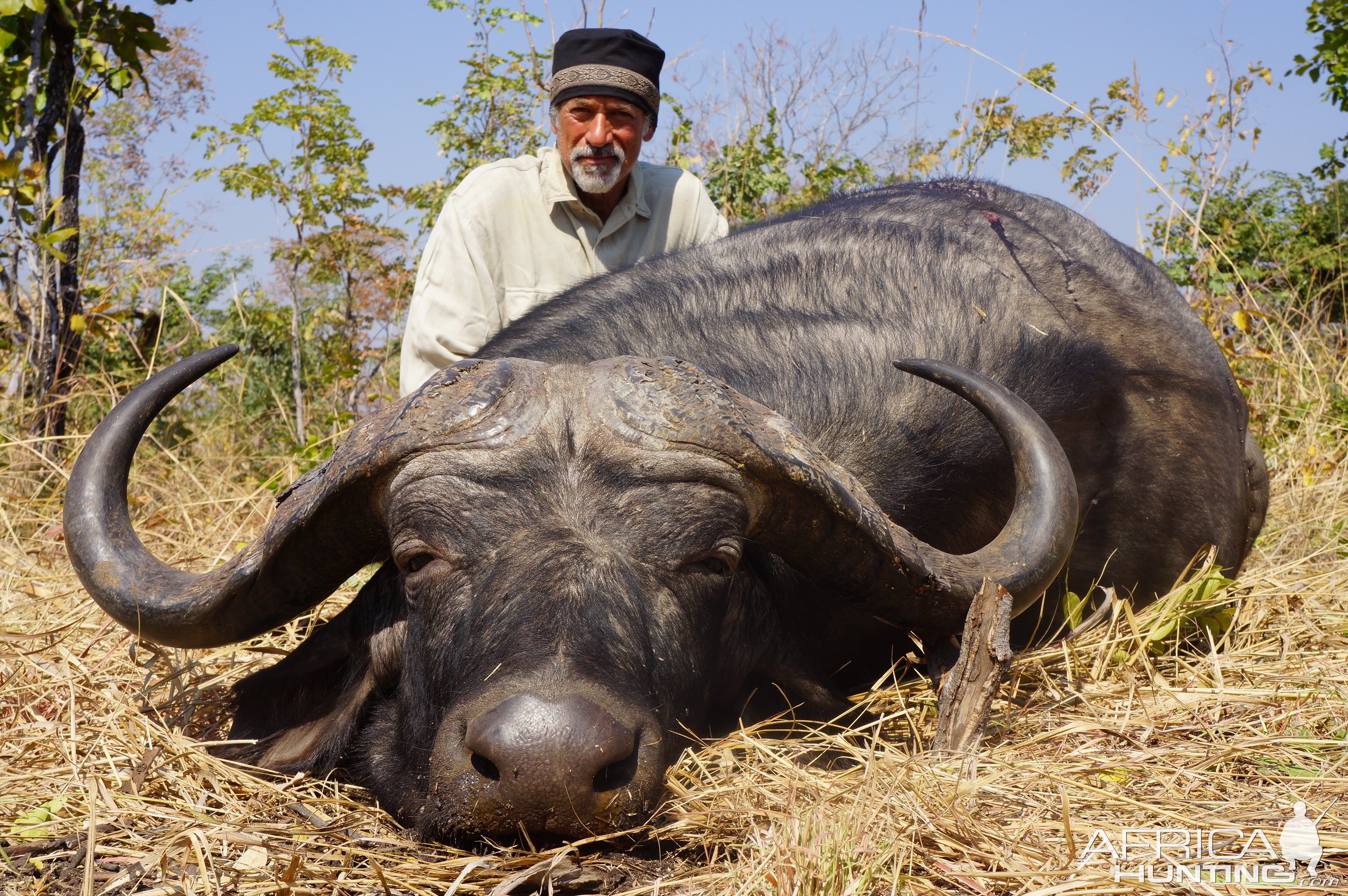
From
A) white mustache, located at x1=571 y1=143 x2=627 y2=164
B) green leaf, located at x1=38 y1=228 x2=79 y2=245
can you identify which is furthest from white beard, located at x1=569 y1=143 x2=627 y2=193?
green leaf, located at x1=38 y1=228 x2=79 y2=245

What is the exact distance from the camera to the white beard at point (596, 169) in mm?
4809

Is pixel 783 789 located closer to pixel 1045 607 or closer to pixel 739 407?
pixel 739 407

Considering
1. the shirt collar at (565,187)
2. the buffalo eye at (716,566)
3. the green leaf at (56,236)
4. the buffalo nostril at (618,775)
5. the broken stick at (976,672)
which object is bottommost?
the buffalo nostril at (618,775)

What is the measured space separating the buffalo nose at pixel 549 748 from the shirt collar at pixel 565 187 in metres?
3.39

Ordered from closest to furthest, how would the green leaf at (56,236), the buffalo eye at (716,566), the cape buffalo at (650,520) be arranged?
the cape buffalo at (650,520)
the buffalo eye at (716,566)
the green leaf at (56,236)

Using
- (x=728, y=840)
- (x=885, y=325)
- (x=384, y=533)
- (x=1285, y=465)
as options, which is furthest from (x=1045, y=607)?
(x=1285, y=465)

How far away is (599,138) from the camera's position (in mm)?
4820

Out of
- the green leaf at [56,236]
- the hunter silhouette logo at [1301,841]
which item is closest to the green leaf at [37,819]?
the hunter silhouette logo at [1301,841]

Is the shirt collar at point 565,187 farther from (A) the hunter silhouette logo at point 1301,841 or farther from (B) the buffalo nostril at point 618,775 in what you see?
(A) the hunter silhouette logo at point 1301,841

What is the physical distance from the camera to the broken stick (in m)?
2.33

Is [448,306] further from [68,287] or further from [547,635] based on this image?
[547,635]

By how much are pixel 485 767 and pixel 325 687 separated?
1.02 metres

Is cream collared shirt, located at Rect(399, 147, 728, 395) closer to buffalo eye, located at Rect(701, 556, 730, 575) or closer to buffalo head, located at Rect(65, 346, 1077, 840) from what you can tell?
buffalo head, located at Rect(65, 346, 1077, 840)

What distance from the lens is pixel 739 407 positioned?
238 centimetres
